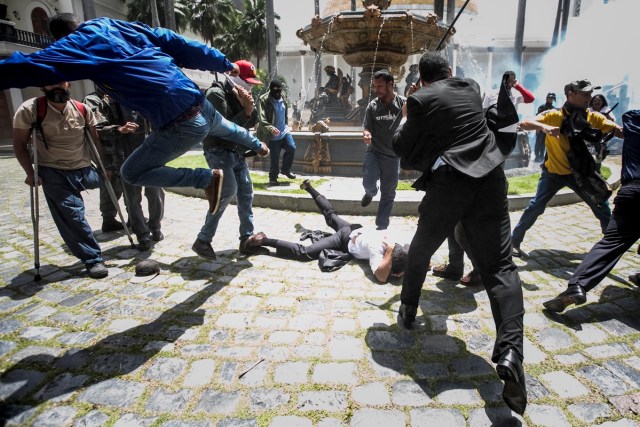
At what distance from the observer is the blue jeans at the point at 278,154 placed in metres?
8.00

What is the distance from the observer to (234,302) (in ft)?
11.0

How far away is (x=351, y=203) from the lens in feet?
20.3

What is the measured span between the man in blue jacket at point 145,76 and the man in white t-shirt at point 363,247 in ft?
3.80

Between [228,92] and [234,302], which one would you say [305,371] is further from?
[228,92]

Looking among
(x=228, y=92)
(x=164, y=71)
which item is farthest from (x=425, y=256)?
(x=228, y=92)

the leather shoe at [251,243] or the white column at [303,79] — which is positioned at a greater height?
the white column at [303,79]

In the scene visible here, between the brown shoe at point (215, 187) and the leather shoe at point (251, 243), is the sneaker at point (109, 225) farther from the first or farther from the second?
the brown shoe at point (215, 187)

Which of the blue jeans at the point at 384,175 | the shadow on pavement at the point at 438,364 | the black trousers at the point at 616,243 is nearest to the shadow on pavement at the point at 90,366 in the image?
the shadow on pavement at the point at 438,364

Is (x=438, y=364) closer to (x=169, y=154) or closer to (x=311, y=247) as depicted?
(x=311, y=247)

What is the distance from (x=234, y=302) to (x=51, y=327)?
55.6 inches

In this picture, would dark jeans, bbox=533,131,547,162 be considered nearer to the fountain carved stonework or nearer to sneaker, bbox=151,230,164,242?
the fountain carved stonework

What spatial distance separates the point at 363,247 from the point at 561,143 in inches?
99.5

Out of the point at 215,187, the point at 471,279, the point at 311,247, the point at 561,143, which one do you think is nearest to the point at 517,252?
the point at 471,279

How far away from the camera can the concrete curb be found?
620 cm
